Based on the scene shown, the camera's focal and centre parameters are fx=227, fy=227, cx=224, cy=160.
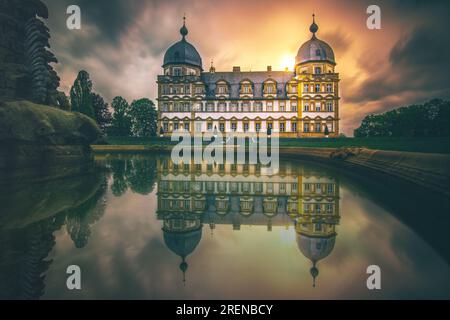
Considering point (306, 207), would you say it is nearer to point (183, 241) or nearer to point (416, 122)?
point (183, 241)

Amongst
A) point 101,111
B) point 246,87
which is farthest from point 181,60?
point 101,111

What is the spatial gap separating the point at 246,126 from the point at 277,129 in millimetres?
6401

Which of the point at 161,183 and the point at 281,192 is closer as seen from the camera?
the point at 281,192

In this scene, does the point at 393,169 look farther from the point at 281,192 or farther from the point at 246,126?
the point at 246,126

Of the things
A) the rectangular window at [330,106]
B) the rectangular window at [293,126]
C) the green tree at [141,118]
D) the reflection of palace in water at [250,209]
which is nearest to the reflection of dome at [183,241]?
the reflection of palace in water at [250,209]

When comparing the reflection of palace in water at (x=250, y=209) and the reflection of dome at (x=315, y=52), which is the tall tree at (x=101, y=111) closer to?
the reflection of dome at (x=315, y=52)

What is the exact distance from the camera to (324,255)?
378 centimetres

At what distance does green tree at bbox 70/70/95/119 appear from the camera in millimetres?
40844

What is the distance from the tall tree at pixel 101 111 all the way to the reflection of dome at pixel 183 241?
56064 mm

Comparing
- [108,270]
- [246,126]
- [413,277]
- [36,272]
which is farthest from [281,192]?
[246,126]

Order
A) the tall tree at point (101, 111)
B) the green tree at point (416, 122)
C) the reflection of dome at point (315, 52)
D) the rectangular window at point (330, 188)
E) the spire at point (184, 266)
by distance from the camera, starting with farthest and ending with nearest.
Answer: the tall tree at point (101, 111), the reflection of dome at point (315, 52), the green tree at point (416, 122), the rectangular window at point (330, 188), the spire at point (184, 266)

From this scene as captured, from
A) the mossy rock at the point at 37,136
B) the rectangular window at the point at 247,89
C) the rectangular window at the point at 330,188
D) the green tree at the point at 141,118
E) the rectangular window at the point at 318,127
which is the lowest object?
the rectangular window at the point at 330,188

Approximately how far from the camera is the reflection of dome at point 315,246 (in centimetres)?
379
